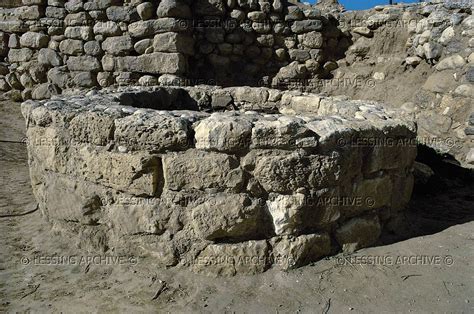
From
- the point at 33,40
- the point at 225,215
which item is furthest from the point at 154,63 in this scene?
the point at 225,215

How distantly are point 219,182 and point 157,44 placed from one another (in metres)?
4.27

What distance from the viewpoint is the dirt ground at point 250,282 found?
2.52m

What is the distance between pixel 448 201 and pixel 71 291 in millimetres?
3555

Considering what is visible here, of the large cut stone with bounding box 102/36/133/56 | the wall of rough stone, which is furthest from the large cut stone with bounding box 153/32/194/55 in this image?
the large cut stone with bounding box 102/36/133/56

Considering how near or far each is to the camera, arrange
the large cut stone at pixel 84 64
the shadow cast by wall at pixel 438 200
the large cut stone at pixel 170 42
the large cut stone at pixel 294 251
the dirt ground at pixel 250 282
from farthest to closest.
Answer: the large cut stone at pixel 84 64 < the large cut stone at pixel 170 42 < the shadow cast by wall at pixel 438 200 < the large cut stone at pixel 294 251 < the dirt ground at pixel 250 282

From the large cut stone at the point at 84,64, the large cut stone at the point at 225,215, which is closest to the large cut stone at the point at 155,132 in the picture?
the large cut stone at the point at 225,215

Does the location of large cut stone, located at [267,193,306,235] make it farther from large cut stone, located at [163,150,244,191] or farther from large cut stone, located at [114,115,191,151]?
large cut stone, located at [114,115,191,151]

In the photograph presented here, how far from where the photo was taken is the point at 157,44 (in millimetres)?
6363

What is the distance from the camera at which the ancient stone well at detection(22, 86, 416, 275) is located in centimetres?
268

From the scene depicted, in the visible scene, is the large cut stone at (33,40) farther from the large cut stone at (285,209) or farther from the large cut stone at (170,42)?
the large cut stone at (285,209)

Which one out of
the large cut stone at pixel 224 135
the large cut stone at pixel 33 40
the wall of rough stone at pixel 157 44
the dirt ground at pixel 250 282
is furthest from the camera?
the large cut stone at pixel 33 40

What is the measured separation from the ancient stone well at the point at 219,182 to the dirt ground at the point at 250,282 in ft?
0.38

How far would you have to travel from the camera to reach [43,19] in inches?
278

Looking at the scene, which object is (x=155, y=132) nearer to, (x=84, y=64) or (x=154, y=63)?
(x=154, y=63)
